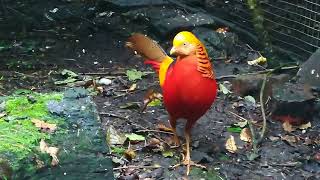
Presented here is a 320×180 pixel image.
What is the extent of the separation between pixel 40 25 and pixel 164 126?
120 inches

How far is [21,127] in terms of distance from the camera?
317cm

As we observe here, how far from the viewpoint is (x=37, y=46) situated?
20.5 ft

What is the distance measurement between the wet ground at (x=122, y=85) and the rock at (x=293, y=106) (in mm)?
79

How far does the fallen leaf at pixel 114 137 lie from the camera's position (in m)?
4.04

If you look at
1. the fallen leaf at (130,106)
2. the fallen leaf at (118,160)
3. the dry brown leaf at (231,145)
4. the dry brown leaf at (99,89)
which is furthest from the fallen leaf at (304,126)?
the dry brown leaf at (99,89)

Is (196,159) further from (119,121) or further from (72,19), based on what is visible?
(72,19)

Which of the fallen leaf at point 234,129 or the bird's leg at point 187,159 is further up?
the bird's leg at point 187,159

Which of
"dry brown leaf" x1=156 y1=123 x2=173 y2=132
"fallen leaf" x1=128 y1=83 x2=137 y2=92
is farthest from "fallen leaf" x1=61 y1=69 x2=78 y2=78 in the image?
"dry brown leaf" x1=156 y1=123 x2=173 y2=132

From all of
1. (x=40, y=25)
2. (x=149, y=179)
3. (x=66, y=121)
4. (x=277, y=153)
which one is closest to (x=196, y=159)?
(x=149, y=179)

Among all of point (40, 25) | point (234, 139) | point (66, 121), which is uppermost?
point (66, 121)

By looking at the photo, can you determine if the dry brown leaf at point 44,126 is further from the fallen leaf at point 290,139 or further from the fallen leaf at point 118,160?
the fallen leaf at point 290,139

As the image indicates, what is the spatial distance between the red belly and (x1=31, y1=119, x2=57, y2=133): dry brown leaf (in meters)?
0.84

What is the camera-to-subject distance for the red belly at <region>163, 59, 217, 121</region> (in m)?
3.67

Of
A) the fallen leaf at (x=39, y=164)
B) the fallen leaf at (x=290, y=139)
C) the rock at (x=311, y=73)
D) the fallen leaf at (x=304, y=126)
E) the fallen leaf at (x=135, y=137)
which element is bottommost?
the fallen leaf at (x=135, y=137)
